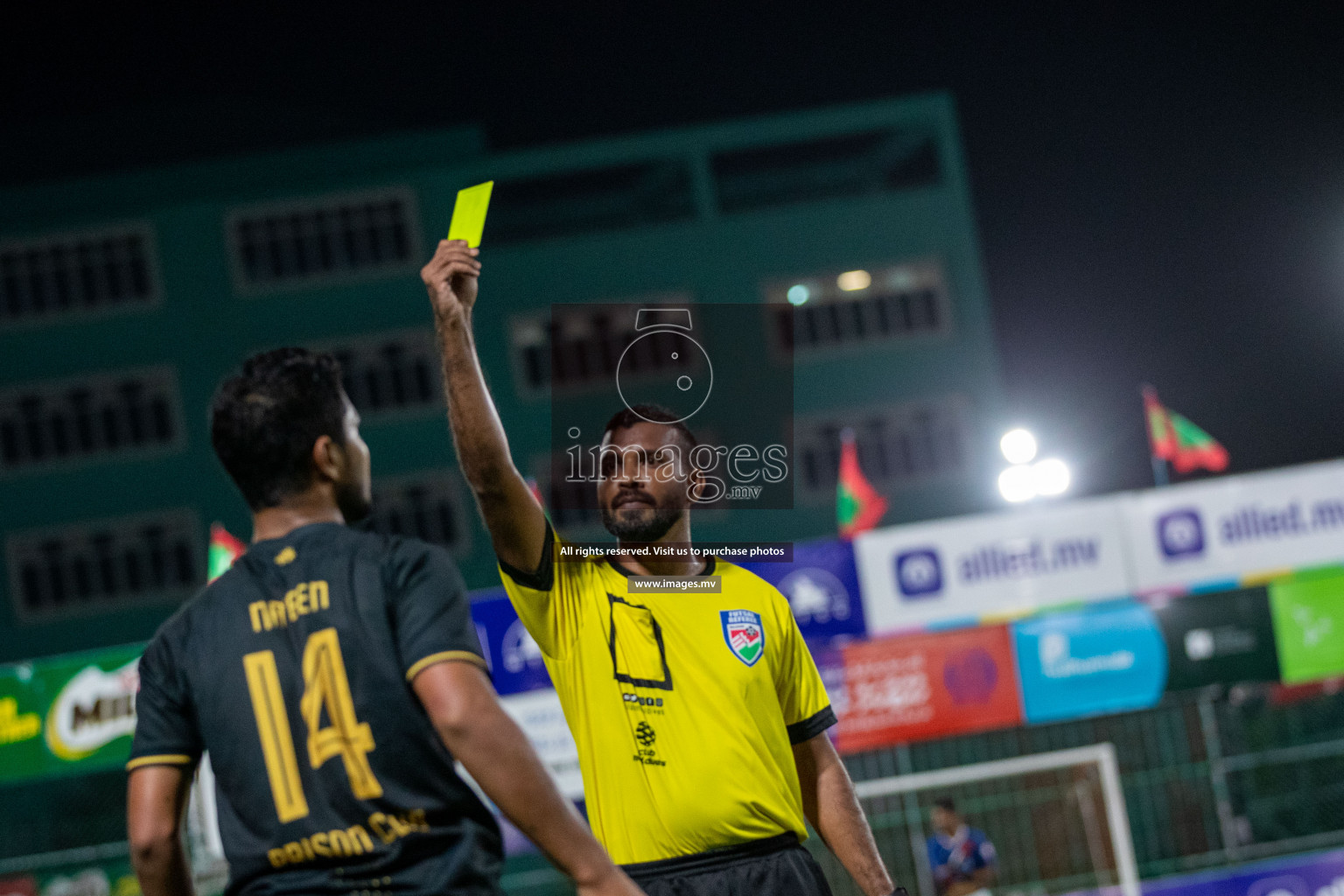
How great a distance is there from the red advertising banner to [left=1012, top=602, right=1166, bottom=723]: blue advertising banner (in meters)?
0.18

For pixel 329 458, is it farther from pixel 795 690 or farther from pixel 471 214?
pixel 795 690

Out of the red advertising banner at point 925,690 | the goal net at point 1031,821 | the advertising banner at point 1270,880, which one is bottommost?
the advertising banner at point 1270,880

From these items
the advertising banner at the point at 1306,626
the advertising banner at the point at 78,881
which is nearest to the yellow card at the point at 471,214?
the advertising banner at the point at 1306,626

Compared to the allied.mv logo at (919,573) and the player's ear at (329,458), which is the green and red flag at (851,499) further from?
the player's ear at (329,458)

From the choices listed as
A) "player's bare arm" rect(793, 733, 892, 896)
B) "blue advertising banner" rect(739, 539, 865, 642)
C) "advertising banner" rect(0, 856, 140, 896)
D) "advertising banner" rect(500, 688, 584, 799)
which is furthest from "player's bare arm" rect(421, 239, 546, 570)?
"advertising banner" rect(0, 856, 140, 896)

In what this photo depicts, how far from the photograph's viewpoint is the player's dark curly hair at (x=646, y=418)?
395 centimetres

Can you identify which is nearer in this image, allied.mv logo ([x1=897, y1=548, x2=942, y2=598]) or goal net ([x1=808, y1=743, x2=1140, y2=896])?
allied.mv logo ([x1=897, y1=548, x2=942, y2=598])

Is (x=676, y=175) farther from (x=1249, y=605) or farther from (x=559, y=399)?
(x=559, y=399)

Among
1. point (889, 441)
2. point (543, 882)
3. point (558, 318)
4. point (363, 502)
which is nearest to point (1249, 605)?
point (543, 882)

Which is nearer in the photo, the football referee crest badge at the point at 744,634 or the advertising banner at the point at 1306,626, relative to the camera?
the football referee crest badge at the point at 744,634

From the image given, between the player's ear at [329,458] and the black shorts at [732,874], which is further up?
the player's ear at [329,458]

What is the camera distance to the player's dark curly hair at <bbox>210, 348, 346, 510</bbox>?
2619 mm

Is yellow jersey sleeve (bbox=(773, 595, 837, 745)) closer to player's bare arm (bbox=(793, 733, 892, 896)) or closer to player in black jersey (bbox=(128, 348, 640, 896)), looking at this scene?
player's bare arm (bbox=(793, 733, 892, 896))

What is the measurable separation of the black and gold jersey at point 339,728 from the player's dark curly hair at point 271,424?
177mm
